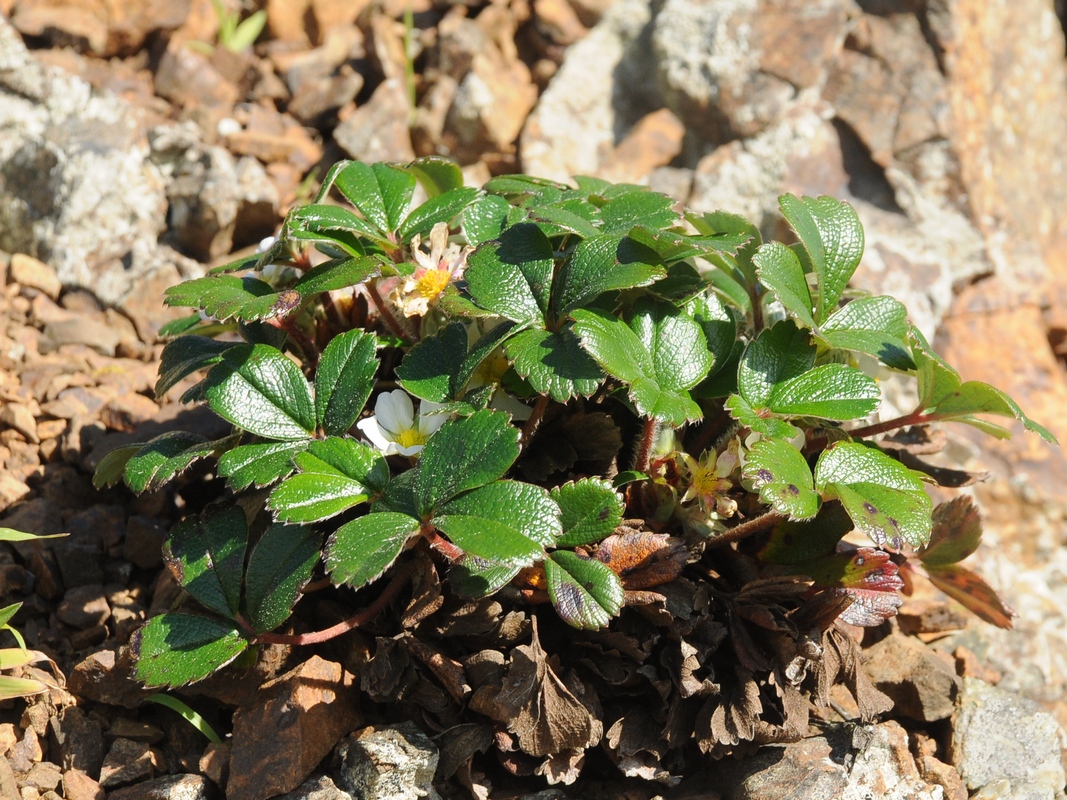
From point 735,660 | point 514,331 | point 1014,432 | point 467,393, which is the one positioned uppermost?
point 514,331

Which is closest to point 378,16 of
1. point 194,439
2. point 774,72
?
point 774,72

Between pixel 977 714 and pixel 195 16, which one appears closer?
pixel 977 714

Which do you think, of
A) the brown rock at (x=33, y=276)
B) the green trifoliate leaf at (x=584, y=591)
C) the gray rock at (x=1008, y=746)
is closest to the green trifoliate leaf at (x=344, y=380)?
the green trifoliate leaf at (x=584, y=591)

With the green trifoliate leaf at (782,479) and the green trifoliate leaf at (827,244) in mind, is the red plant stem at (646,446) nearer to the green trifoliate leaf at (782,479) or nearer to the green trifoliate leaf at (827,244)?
the green trifoliate leaf at (782,479)

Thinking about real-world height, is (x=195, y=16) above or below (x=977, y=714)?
above

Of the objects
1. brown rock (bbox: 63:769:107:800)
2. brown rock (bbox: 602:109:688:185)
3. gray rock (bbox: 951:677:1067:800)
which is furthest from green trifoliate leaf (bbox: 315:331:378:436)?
brown rock (bbox: 602:109:688:185)

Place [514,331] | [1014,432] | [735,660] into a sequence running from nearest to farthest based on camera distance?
[514,331] → [735,660] → [1014,432]

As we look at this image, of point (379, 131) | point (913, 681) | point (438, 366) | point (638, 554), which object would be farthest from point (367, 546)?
point (379, 131)

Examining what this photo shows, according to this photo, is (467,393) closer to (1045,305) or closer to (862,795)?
(862,795)

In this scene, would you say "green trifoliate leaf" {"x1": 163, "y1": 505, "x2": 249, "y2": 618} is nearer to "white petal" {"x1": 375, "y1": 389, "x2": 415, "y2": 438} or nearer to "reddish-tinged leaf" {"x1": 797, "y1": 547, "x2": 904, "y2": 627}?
"white petal" {"x1": 375, "y1": 389, "x2": 415, "y2": 438}

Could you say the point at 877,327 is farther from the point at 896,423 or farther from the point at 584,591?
the point at 584,591
